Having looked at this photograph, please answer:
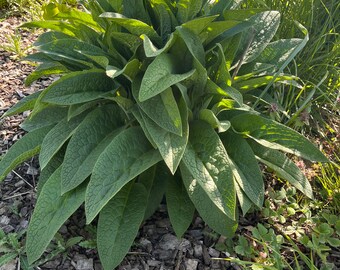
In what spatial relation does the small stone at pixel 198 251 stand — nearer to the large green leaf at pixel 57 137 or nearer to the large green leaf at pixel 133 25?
the large green leaf at pixel 57 137

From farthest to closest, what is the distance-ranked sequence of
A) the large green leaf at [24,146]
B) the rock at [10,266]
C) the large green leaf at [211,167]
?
the large green leaf at [24,146]
the rock at [10,266]
the large green leaf at [211,167]

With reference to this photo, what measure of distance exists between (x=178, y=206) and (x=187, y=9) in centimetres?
70

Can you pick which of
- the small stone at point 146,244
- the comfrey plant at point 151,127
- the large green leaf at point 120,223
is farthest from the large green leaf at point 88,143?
the small stone at point 146,244

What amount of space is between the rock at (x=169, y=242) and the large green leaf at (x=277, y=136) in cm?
48

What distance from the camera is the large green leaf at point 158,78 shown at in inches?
50.8

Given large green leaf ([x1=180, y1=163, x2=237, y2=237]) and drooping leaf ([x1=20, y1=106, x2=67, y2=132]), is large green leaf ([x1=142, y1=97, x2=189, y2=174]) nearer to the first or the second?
large green leaf ([x1=180, y1=163, x2=237, y2=237])

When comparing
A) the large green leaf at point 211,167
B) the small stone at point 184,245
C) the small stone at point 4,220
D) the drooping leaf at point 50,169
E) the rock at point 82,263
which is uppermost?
the large green leaf at point 211,167

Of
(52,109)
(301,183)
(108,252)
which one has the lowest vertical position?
(108,252)

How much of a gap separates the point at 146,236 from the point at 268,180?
0.60 metres

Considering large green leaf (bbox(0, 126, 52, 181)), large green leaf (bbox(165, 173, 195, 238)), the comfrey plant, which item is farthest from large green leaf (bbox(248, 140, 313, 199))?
large green leaf (bbox(0, 126, 52, 181))

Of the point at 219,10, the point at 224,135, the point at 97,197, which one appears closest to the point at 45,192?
the point at 97,197

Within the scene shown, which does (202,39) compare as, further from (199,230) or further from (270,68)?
(199,230)

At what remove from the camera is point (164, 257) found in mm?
1665

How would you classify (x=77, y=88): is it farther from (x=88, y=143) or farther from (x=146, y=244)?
(x=146, y=244)
